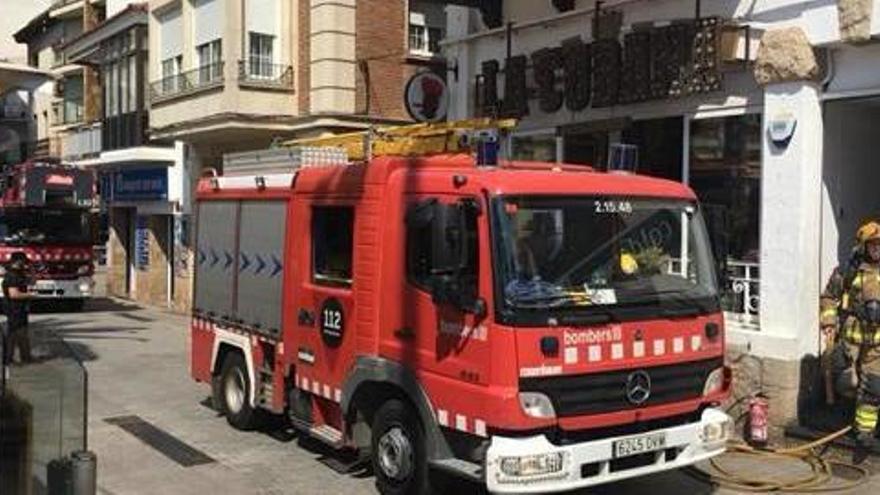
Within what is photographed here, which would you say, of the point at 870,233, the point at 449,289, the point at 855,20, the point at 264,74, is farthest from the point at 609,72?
the point at 264,74

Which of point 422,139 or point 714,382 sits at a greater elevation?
point 422,139

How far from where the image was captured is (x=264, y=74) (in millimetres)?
20906

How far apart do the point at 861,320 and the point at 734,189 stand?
2481 millimetres

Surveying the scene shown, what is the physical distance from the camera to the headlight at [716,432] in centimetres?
751

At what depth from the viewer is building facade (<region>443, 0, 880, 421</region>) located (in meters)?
10.1

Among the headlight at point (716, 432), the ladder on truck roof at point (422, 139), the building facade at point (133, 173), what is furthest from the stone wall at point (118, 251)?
the headlight at point (716, 432)

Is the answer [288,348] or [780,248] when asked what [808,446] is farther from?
[288,348]

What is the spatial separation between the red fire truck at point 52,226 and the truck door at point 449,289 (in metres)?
19.5

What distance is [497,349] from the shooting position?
6.80 meters

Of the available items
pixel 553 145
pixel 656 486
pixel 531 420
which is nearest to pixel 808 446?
pixel 656 486

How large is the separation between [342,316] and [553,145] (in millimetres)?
5723

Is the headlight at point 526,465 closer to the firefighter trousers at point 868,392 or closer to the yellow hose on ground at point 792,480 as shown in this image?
the yellow hose on ground at point 792,480

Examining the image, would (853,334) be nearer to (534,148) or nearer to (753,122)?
(753,122)

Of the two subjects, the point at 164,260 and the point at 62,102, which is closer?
the point at 164,260
